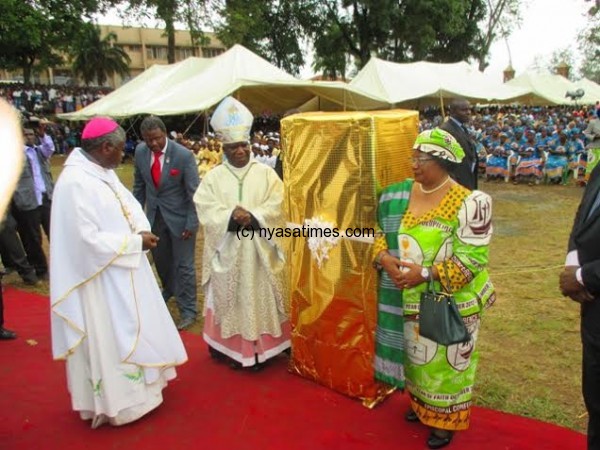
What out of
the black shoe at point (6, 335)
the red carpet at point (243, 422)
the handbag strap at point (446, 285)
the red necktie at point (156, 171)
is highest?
the red necktie at point (156, 171)

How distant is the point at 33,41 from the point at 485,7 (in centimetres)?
2594

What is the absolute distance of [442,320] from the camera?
252 cm

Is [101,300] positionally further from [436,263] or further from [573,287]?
[573,287]

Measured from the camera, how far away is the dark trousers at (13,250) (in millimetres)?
5777

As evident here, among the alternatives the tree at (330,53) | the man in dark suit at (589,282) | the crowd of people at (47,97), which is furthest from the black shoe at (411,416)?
the tree at (330,53)

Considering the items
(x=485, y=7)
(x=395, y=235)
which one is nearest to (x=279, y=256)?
(x=395, y=235)

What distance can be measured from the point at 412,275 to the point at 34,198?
494 centimetres

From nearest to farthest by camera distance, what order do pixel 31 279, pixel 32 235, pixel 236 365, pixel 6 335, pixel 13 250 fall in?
1. pixel 236 365
2. pixel 6 335
3. pixel 13 250
4. pixel 31 279
5. pixel 32 235

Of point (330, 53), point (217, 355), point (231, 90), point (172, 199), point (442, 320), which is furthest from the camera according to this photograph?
point (330, 53)

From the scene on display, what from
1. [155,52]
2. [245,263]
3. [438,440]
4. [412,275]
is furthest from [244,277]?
[155,52]

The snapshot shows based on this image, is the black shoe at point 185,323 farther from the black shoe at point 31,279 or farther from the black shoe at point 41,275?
the black shoe at point 41,275

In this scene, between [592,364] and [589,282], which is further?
[592,364]

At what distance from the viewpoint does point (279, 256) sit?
3711 mm

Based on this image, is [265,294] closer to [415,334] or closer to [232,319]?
[232,319]
